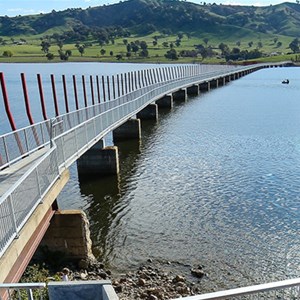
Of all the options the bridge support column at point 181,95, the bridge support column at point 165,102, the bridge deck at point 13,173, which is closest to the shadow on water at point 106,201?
the bridge deck at point 13,173

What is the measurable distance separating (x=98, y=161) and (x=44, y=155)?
13.2m

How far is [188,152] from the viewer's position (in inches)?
1253

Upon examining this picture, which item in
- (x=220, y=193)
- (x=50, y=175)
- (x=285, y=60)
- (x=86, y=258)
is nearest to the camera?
(x=50, y=175)

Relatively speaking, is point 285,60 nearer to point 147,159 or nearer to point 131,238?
point 147,159

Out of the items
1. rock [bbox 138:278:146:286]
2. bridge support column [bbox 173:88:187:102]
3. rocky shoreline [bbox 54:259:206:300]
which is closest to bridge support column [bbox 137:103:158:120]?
bridge support column [bbox 173:88:187:102]

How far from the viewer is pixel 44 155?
12039 millimetres

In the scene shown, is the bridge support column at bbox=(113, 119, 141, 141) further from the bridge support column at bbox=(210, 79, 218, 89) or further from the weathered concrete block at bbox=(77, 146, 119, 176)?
the bridge support column at bbox=(210, 79, 218, 89)

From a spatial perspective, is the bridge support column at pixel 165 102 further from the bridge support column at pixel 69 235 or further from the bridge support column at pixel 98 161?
the bridge support column at pixel 69 235

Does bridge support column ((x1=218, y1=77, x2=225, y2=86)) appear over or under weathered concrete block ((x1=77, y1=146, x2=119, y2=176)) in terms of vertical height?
under

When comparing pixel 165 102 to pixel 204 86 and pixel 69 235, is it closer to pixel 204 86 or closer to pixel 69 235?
pixel 204 86

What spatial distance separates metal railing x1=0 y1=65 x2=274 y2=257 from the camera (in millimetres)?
8789

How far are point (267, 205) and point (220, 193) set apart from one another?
107 inches

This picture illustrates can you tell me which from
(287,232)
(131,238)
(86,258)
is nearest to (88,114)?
(131,238)

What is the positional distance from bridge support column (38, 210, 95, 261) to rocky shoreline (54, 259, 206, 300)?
20.2 inches
